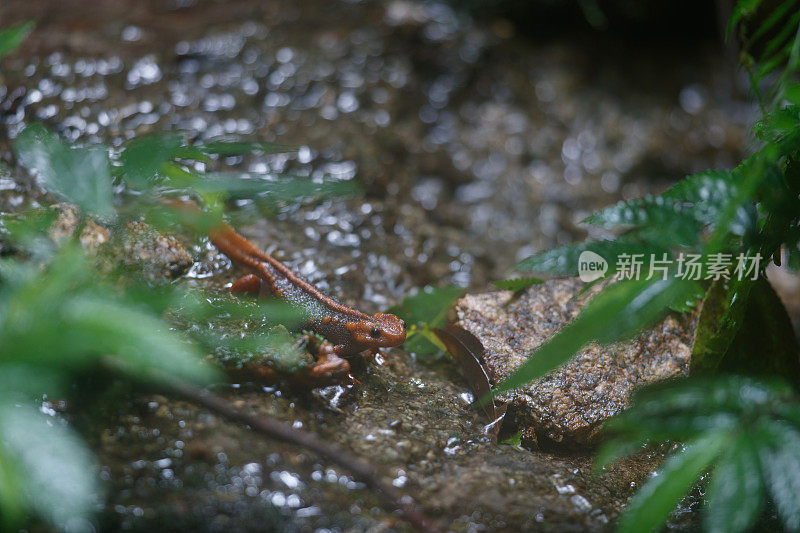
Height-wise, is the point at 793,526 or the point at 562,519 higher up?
the point at 793,526

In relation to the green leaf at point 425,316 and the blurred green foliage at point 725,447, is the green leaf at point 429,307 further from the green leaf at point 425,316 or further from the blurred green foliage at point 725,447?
the blurred green foliage at point 725,447

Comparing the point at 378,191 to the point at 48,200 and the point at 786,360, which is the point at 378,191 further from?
the point at 786,360

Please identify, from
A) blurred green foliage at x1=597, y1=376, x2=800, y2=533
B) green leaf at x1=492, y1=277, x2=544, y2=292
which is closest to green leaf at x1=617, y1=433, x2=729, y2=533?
blurred green foliage at x1=597, y1=376, x2=800, y2=533

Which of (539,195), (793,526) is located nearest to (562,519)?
(793,526)

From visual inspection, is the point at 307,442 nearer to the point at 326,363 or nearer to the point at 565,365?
the point at 326,363

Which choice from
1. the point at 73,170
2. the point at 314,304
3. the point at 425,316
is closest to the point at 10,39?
the point at 73,170

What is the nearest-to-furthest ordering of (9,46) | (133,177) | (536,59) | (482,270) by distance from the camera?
(133,177) → (9,46) → (482,270) → (536,59)
